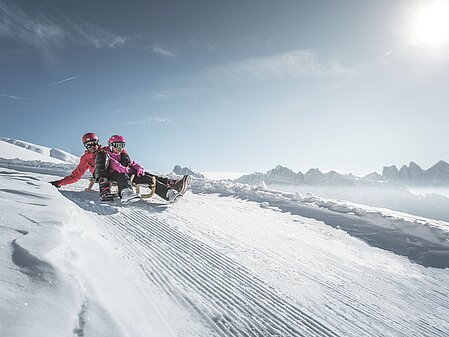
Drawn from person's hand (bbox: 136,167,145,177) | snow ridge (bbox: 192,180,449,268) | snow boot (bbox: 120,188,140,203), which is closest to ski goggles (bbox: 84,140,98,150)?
person's hand (bbox: 136,167,145,177)

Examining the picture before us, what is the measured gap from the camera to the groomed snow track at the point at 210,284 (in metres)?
2.30

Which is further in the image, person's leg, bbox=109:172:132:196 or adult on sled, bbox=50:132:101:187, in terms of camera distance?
adult on sled, bbox=50:132:101:187

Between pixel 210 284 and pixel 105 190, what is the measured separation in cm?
380

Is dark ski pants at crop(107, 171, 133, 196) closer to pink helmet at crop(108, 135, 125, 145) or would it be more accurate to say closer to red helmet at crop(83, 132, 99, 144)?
red helmet at crop(83, 132, 99, 144)

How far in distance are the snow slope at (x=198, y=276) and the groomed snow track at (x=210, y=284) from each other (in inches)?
0.5

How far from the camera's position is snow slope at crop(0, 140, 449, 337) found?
161cm

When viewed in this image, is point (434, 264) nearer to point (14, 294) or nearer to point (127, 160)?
point (14, 294)

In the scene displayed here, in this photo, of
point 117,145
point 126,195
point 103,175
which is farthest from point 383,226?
point 117,145

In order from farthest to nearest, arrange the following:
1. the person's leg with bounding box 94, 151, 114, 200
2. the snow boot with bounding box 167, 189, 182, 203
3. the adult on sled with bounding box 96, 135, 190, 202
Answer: the snow boot with bounding box 167, 189, 182, 203, the adult on sled with bounding box 96, 135, 190, 202, the person's leg with bounding box 94, 151, 114, 200

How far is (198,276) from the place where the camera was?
2961 mm

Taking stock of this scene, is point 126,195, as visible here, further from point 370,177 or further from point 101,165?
point 370,177

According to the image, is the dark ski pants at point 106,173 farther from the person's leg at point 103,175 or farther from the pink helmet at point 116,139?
the pink helmet at point 116,139

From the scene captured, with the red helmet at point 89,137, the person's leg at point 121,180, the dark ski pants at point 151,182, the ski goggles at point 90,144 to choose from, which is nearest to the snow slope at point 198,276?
the person's leg at point 121,180

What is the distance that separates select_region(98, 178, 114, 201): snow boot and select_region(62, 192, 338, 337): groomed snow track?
1.26 metres
